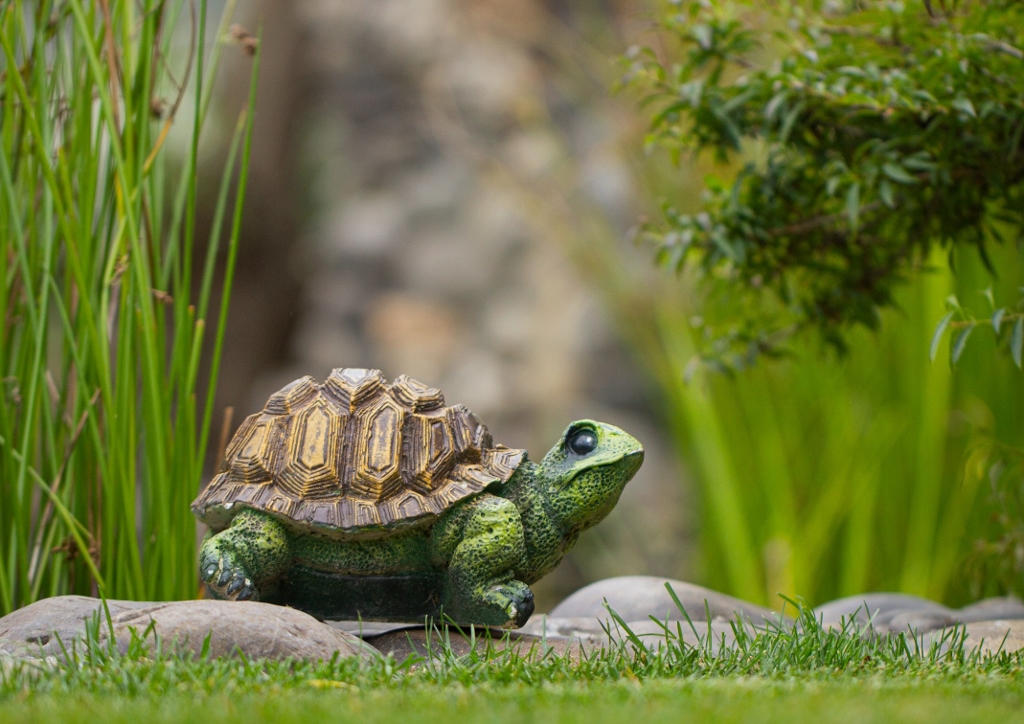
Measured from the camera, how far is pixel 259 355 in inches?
324

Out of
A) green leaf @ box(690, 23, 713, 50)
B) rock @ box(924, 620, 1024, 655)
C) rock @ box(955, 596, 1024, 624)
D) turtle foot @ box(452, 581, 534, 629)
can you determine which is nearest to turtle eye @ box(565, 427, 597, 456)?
turtle foot @ box(452, 581, 534, 629)

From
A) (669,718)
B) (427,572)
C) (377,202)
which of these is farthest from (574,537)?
(377,202)

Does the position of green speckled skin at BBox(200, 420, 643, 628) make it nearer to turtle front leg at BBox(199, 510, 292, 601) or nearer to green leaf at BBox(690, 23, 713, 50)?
turtle front leg at BBox(199, 510, 292, 601)

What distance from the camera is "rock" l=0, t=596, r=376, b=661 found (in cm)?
177

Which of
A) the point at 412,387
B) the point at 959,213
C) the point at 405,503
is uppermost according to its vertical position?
the point at 959,213

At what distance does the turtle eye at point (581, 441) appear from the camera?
217 cm

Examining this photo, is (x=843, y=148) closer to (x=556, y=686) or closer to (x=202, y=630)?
(x=556, y=686)

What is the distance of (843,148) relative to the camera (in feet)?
8.45

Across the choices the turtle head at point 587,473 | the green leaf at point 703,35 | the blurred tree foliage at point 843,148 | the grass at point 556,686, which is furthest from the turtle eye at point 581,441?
the green leaf at point 703,35

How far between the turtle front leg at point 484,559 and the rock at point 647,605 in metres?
0.54

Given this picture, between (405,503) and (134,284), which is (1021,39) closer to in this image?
(405,503)

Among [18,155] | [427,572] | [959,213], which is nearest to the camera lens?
[427,572]

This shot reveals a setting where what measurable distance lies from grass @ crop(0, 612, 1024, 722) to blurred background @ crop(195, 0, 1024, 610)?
57.6 inches

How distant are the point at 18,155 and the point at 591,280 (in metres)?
3.76
